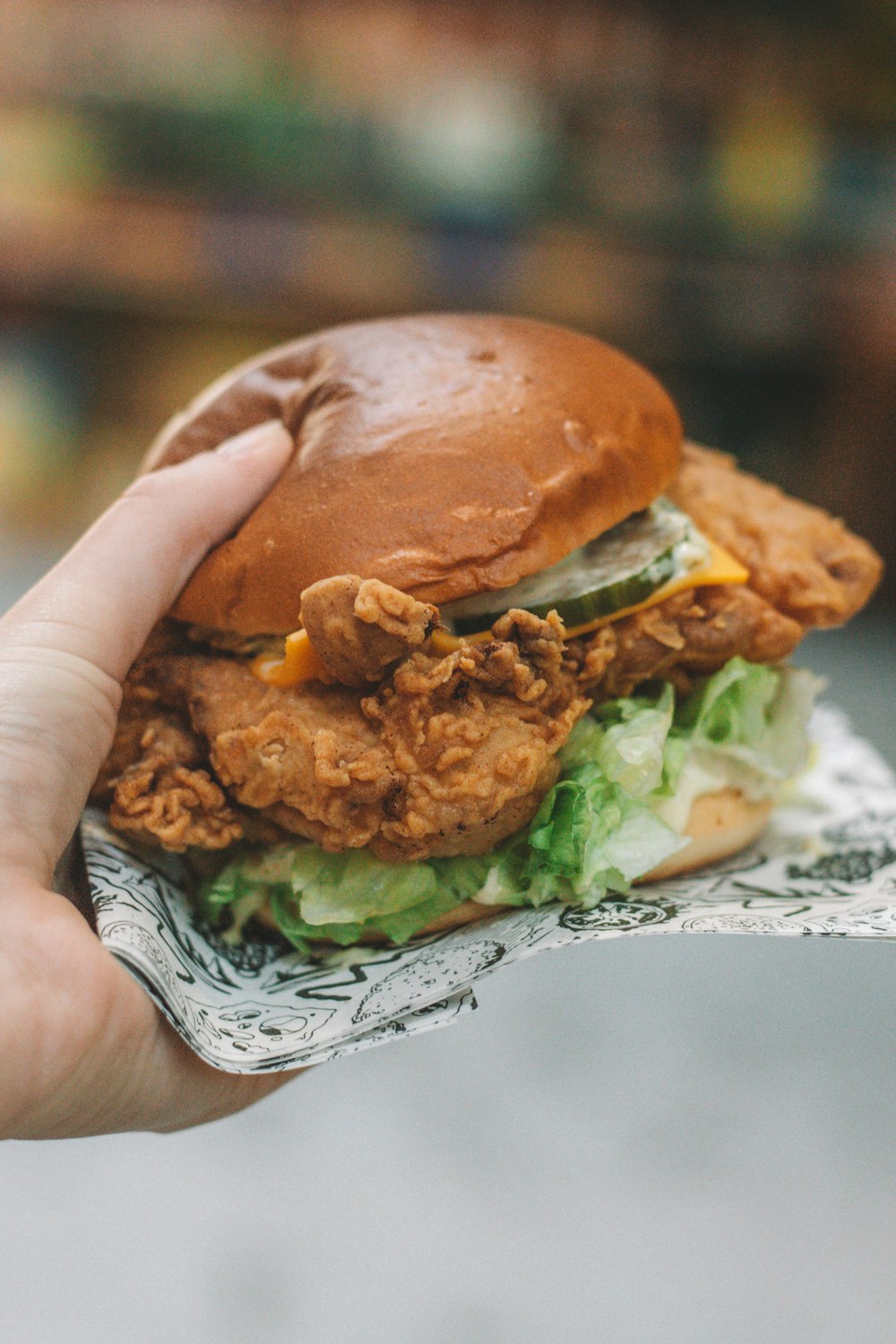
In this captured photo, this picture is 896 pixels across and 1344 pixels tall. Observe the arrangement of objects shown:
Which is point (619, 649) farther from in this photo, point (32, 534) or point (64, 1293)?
point (32, 534)

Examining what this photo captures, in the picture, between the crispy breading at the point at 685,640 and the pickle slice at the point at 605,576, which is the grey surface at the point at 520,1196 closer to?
the crispy breading at the point at 685,640

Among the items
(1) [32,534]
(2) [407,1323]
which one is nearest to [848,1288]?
(2) [407,1323]

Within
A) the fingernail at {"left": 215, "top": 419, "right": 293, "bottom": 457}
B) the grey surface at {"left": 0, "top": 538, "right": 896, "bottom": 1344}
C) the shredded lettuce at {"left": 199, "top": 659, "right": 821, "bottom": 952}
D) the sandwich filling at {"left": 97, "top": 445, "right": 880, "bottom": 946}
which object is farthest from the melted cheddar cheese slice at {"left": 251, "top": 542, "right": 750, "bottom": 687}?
the grey surface at {"left": 0, "top": 538, "right": 896, "bottom": 1344}

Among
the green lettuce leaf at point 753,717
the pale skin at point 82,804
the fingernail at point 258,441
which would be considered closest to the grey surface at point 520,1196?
the pale skin at point 82,804

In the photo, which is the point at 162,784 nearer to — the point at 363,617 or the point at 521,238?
the point at 363,617

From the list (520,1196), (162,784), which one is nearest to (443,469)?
(162,784)

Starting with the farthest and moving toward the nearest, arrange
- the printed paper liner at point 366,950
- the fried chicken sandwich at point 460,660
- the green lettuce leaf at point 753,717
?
the green lettuce leaf at point 753,717 → the fried chicken sandwich at point 460,660 → the printed paper liner at point 366,950
